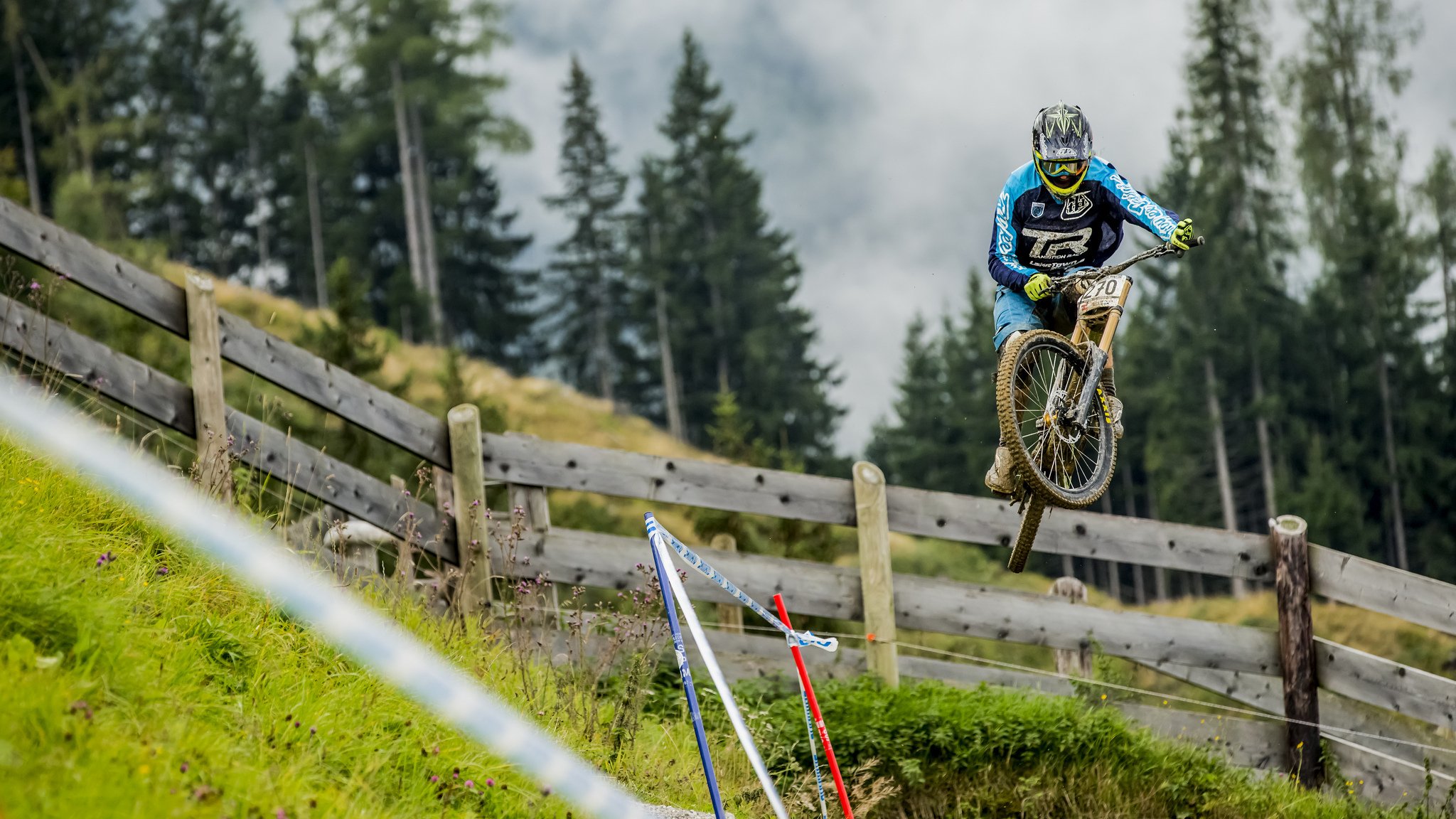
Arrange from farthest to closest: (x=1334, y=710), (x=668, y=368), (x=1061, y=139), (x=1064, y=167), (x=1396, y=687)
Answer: (x=668, y=368) → (x=1334, y=710) → (x=1396, y=687) → (x=1064, y=167) → (x=1061, y=139)

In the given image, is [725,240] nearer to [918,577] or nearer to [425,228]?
[425,228]

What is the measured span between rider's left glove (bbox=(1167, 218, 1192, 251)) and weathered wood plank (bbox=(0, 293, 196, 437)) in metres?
4.71

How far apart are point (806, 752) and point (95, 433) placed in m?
3.69

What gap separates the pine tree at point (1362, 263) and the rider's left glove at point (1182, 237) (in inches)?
1238

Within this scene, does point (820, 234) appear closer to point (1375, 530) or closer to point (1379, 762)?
point (1375, 530)

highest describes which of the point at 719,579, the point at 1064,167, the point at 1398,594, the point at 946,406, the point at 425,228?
the point at 425,228

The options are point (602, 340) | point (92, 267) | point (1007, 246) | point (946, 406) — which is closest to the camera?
point (1007, 246)

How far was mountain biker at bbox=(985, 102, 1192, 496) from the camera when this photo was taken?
5039mm

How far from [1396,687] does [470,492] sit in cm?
544

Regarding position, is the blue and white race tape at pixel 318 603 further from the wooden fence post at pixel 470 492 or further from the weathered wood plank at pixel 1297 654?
the weathered wood plank at pixel 1297 654

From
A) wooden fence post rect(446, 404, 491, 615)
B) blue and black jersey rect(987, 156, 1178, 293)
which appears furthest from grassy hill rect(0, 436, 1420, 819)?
blue and black jersey rect(987, 156, 1178, 293)

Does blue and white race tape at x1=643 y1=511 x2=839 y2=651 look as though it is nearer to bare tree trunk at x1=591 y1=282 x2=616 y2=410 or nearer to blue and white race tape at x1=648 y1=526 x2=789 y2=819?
blue and white race tape at x1=648 y1=526 x2=789 y2=819

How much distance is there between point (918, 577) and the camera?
7.51 meters

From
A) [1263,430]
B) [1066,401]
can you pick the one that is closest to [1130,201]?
[1066,401]
